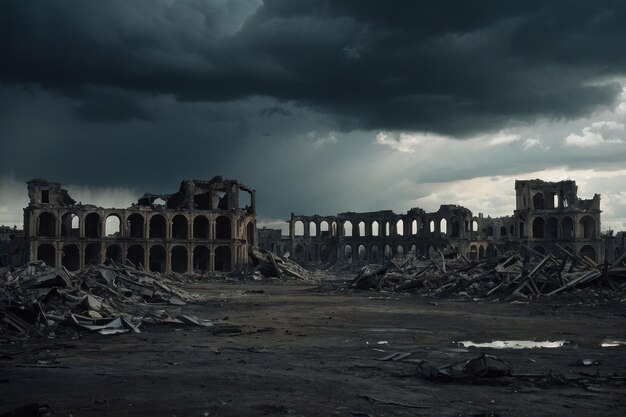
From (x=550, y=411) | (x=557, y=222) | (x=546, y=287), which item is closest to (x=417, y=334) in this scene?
(x=550, y=411)

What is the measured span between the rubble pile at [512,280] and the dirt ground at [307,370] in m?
8.08

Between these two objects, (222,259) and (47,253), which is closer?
(47,253)

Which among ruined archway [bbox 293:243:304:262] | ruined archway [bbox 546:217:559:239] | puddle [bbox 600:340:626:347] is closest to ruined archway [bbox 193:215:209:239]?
ruined archway [bbox 293:243:304:262]

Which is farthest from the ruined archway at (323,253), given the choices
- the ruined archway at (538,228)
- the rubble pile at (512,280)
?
the rubble pile at (512,280)

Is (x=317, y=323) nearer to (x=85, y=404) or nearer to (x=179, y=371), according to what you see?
(x=179, y=371)

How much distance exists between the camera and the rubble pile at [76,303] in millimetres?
13477

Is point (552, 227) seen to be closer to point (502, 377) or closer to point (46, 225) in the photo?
point (46, 225)

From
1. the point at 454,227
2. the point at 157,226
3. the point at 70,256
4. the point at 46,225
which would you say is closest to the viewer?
the point at 46,225

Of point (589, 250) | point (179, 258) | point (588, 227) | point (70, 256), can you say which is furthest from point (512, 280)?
point (588, 227)

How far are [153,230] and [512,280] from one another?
45.7 meters

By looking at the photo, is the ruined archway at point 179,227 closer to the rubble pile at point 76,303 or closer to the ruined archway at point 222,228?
the ruined archway at point 222,228

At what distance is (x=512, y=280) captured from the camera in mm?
25984

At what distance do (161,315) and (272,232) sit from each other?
80.9 meters

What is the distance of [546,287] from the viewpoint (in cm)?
Result: 2533
